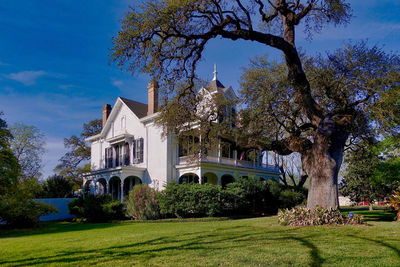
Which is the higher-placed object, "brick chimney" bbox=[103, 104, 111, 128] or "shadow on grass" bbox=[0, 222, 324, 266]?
"brick chimney" bbox=[103, 104, 111, 128]

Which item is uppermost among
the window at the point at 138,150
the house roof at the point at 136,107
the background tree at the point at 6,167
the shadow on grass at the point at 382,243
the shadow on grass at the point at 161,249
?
the house roof at the point at 136,107

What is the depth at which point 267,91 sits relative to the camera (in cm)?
1500

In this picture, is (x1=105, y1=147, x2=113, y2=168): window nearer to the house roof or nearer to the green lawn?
the house roof

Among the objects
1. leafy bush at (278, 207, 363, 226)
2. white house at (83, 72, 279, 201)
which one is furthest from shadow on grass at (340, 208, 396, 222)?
white house at (83, 72, 279, 201)

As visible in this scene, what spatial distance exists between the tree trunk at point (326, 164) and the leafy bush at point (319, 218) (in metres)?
0.56

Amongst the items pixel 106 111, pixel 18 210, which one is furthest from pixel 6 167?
pixel 106 111

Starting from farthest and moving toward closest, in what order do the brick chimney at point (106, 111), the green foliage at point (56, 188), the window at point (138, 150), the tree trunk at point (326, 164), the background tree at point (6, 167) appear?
the brick chimney at point (106, 111)
the green foliage at point (56, 188)
the window at point (138, 150)
the background tree at point (6, 167)
the tree trunk at point (326, 164)

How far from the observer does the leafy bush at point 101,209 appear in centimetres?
2063

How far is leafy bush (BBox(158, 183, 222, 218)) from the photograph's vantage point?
18.9m

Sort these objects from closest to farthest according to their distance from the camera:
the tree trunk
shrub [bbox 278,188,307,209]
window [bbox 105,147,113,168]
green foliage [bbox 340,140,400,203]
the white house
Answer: the tree trunk → green foliage [bbox 340,140,400,203] → shrub [bbox 278,188,307,209] → the white house → window [bbox 105,147,113,168]

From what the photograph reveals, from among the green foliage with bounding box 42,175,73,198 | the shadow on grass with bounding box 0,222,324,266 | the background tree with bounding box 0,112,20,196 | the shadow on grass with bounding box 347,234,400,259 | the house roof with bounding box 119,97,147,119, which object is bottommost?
the shadow on grass with bounding box 0,222,324,266

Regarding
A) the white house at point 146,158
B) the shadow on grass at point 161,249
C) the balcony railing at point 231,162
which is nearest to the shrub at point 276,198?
the white house at point 146,158

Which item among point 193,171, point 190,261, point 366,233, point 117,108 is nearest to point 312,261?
point 190,261

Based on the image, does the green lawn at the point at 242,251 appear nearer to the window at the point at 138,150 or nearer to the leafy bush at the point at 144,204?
the leafy bush at the point at 144,204
